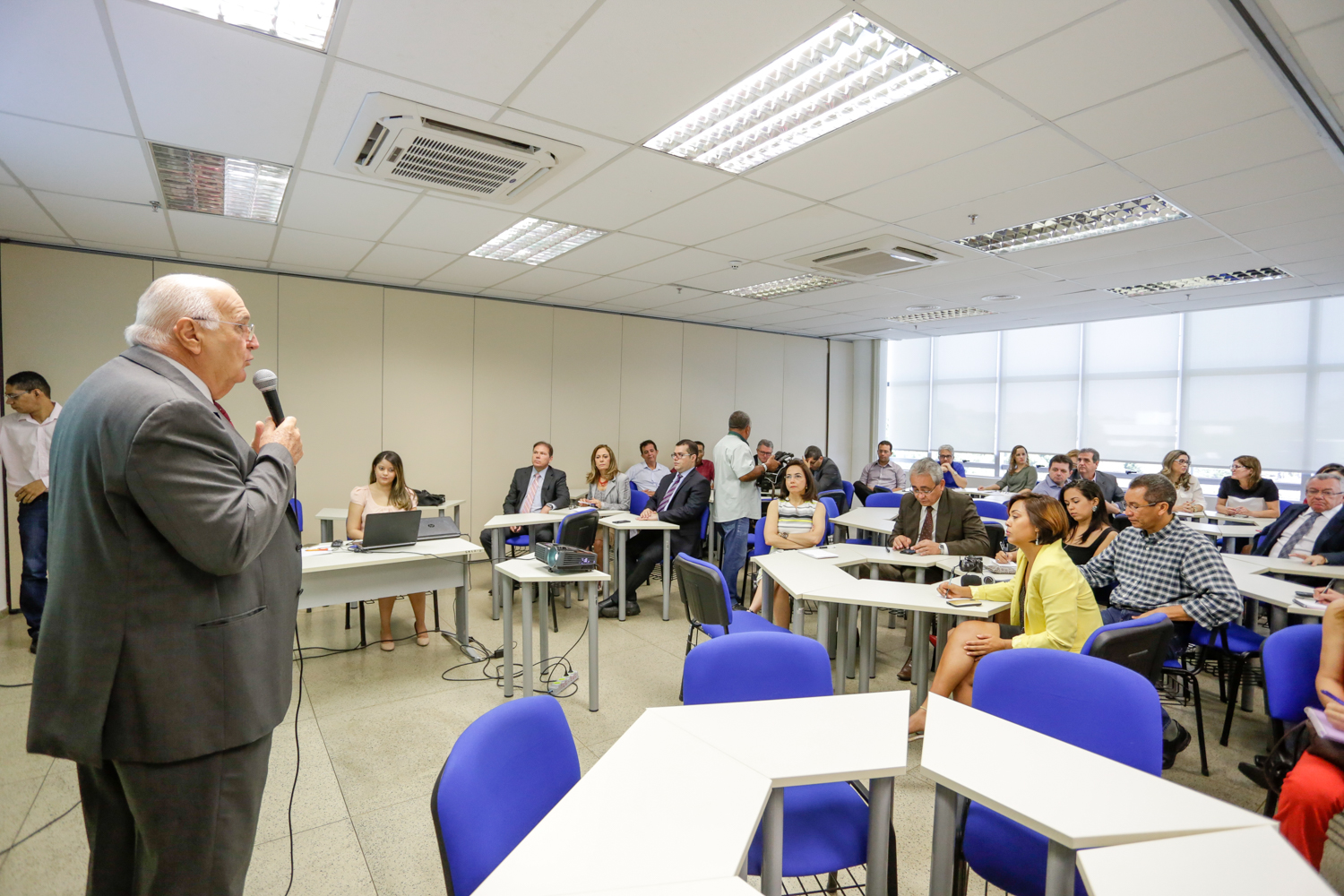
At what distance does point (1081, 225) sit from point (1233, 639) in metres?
2.79

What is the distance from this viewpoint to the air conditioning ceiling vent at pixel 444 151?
8.86ft

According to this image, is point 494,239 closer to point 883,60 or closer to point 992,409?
point 883,60

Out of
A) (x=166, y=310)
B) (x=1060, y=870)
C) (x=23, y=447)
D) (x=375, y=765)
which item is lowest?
(x=375, y=765)

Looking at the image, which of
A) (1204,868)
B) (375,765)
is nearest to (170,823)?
(375,765)

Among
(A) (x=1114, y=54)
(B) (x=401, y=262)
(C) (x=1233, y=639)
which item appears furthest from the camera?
(B) (x=401, y=262)

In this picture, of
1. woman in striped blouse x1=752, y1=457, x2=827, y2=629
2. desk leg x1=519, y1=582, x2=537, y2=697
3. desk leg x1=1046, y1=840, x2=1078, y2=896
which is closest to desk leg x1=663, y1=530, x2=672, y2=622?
woman in striped blouse x1=752, y1=457, x2=827, y2=629

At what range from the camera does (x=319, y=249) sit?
15.9 feet

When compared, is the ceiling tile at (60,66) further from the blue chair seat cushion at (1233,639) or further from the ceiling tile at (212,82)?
the blue chair seat cushion at (1233,639)

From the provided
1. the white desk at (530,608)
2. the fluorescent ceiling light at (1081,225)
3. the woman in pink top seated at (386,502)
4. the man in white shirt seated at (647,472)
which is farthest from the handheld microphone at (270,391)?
the man in white shirt seated at (647,472)

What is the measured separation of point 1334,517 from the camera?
4.10m

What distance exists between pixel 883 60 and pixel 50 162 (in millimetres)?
4149

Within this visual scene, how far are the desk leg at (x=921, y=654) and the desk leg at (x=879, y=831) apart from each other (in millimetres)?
1938

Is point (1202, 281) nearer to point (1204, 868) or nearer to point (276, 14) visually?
point (1204, 868)

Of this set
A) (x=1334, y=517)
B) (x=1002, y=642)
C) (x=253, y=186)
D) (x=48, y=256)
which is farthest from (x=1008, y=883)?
(x=48, y=256)
